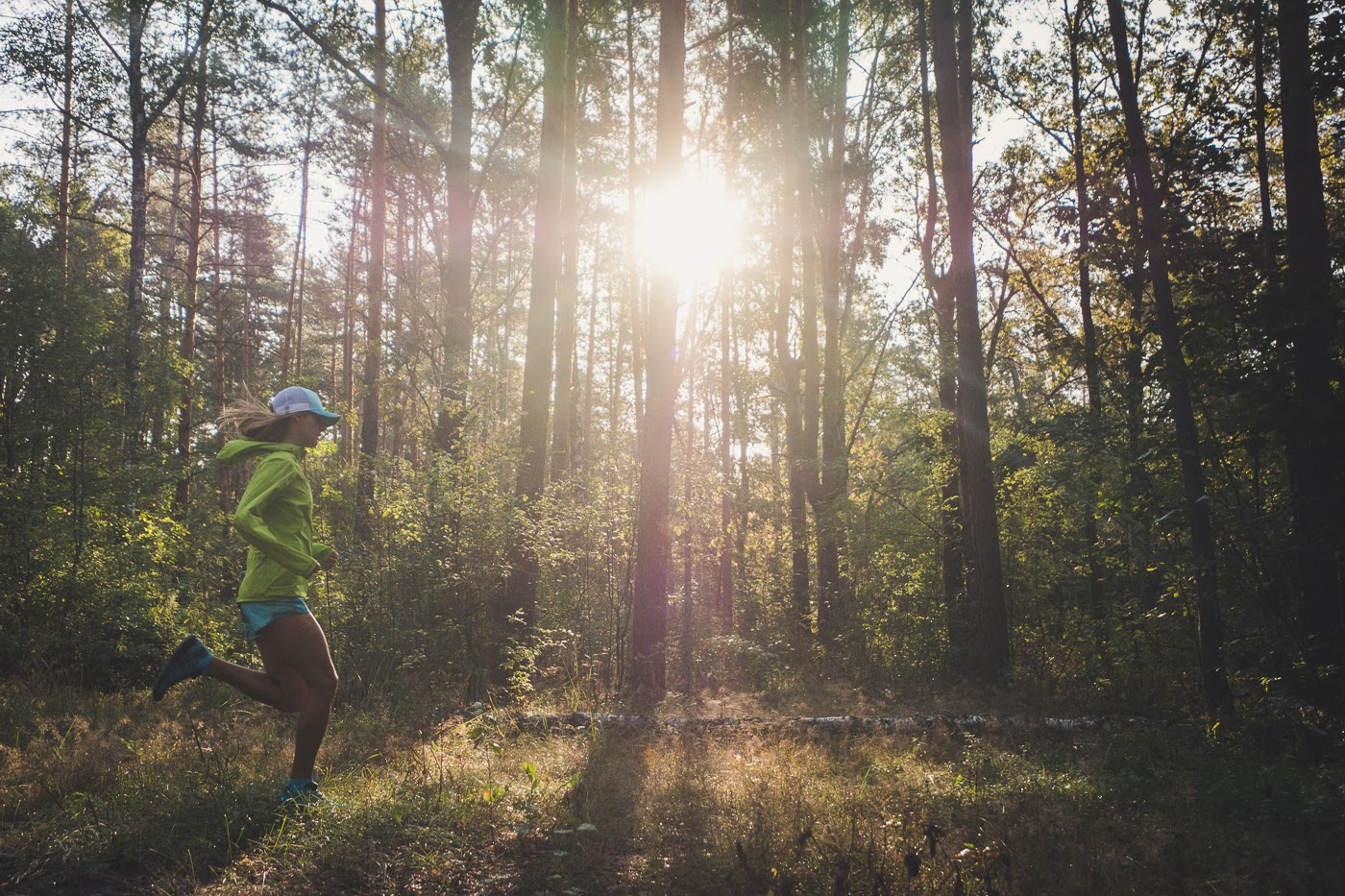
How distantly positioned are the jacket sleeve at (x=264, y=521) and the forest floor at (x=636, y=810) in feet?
4.05

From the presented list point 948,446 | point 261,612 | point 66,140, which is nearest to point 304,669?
point 261,612

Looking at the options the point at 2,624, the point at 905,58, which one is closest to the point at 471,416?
the point at 2,624

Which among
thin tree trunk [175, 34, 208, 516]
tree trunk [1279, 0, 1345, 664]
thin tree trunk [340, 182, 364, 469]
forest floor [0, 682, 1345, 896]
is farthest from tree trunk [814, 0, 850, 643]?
thin tree trunk [340, 182, 364, 469]

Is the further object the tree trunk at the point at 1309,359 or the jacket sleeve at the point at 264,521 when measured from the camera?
the tree trunk at the point at 1309,359

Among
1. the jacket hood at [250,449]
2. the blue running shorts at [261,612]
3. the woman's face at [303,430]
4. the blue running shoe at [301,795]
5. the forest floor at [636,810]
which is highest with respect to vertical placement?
the woman's face at [303,430]

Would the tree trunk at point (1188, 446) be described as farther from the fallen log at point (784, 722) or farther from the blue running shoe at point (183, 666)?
the blue running shoe at point (183, 666)

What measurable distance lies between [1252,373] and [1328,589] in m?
1.82

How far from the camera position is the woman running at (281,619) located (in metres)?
4.00

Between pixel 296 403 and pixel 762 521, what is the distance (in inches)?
565

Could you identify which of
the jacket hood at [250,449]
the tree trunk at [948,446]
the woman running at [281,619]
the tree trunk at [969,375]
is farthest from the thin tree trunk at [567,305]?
the woman running at [281,619]

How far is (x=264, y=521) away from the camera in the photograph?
405cm

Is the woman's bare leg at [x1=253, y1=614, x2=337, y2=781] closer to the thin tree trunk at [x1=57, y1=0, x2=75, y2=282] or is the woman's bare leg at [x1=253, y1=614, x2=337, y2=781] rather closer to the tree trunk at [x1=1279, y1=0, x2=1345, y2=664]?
the tree trunk at [x1=1279, y1=0, x2=1345, y2=664]

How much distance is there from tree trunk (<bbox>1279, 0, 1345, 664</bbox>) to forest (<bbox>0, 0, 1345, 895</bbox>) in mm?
32

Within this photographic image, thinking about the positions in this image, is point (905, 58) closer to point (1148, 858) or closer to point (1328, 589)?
point (1328, 589)
